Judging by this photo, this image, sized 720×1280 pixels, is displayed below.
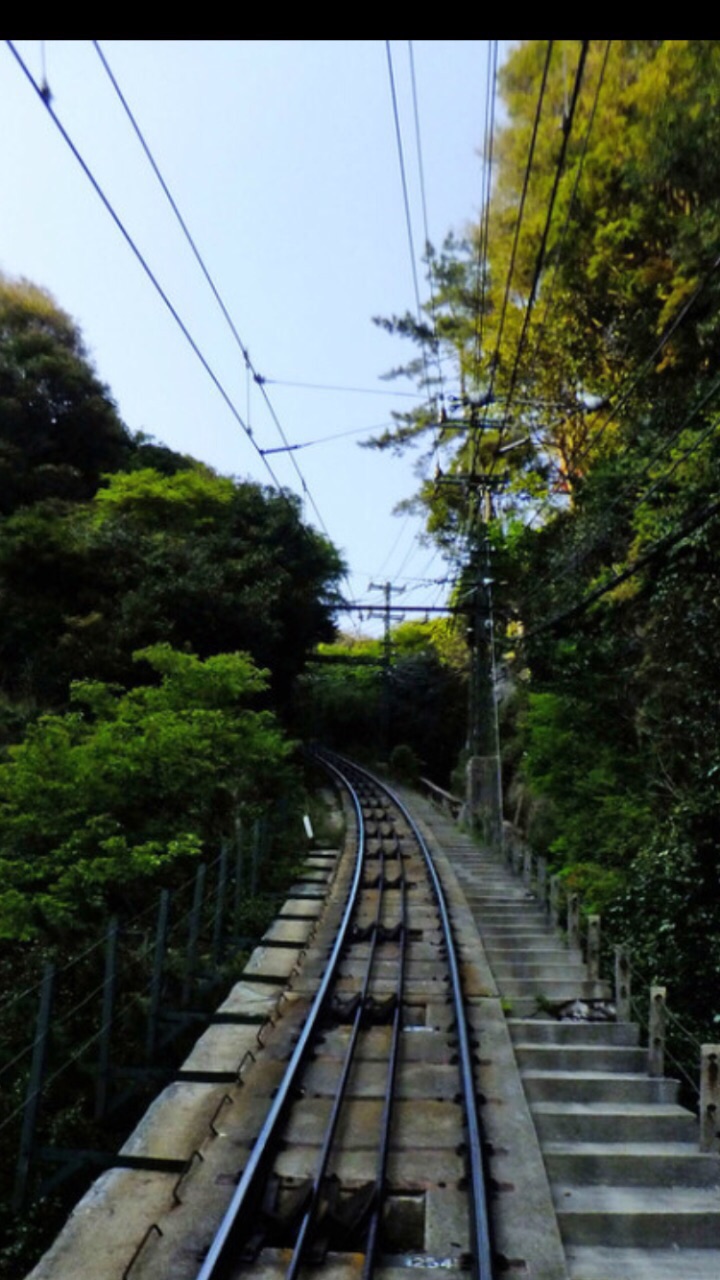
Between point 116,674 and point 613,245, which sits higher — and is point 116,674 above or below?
below

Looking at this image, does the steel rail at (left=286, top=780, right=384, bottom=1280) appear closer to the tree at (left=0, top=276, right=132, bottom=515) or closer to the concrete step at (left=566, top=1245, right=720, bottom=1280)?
the concrete step at (left=566, top=1245, right=720, bottom=1280)

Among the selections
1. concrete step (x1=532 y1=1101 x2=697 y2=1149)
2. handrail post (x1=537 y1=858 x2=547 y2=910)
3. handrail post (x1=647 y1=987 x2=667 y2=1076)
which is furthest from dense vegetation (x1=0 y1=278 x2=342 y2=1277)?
handrail post (x1=647 y1=987 x2=667 y2=1076)

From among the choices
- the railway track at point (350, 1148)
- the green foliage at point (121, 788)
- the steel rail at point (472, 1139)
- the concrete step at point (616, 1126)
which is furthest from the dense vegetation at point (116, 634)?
the concrete step at point (616, 1126)

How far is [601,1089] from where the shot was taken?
6.61 m

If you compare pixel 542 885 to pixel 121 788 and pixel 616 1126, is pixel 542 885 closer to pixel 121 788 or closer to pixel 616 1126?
pixel 121 788

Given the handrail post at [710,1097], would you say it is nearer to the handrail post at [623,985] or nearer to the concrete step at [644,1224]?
the concrete step at [644,1224]

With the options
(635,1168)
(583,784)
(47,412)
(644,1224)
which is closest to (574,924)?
(583,784)

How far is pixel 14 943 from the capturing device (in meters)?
10.5

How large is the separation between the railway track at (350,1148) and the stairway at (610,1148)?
0.58 metres

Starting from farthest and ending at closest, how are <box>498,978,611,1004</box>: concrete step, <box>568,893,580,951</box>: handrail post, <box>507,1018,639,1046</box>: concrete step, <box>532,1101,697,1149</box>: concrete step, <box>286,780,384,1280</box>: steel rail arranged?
<box>568,893,580,951</box>: handrail post
<box>498,978,611,1004</box>: concrete step
<box>507,1018,639,1046</box>: concrete step
<box>532,1101,697,1149</box>: concrete step
<box>286,780,384,1280</box>: steel rail

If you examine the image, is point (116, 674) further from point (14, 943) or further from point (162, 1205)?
point (162, 1205)

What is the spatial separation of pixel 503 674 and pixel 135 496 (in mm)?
14722

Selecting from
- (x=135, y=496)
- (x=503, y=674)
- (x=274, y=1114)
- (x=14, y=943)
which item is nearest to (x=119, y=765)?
(x=14, y=943)

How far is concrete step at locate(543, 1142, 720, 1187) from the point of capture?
17.5 feet
